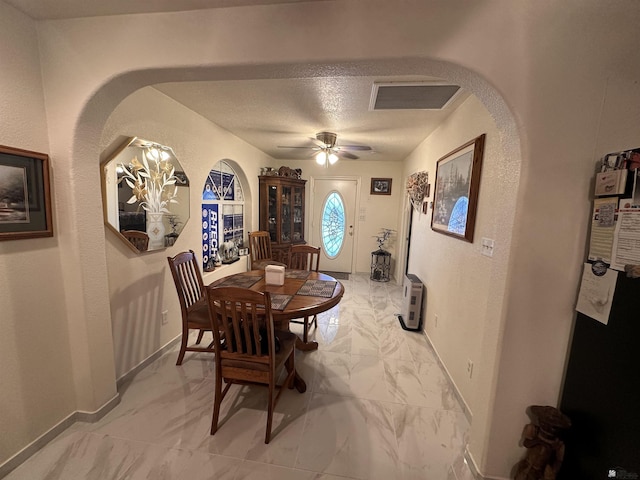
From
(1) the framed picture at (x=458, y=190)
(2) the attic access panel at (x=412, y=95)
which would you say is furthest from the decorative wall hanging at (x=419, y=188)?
(2) the attic access panel at (x=412, y=95)

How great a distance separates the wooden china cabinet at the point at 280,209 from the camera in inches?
170

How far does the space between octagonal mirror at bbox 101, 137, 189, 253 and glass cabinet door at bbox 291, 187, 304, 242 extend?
2.40 meters

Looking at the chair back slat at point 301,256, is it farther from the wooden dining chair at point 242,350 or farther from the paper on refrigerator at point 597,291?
the paper on refrigerator at point 597,291

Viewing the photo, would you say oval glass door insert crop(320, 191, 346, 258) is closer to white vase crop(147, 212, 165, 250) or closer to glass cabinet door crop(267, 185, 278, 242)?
glass cabinet door crop(267, 185, 278, 242)

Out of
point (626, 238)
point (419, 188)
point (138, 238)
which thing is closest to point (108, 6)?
point (138, 238)

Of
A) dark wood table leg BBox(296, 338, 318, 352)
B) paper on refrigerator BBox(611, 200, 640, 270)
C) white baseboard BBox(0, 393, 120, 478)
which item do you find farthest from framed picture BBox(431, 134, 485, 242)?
white baseboard BBox(0, 393, 120, 478)

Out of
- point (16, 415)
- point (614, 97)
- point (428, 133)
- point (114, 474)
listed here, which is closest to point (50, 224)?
point (16, 415)

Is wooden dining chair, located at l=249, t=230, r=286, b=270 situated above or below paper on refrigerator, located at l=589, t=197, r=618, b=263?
below

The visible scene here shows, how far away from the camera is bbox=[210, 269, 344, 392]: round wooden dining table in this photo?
167 centimetres

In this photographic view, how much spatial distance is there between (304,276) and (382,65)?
178 cm

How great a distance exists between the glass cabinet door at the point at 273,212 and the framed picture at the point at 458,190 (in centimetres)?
261

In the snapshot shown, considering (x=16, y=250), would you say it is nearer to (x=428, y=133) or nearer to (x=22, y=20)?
(x=22, y=20)

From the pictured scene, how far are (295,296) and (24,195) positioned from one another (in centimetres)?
159

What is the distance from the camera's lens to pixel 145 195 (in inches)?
82.1
